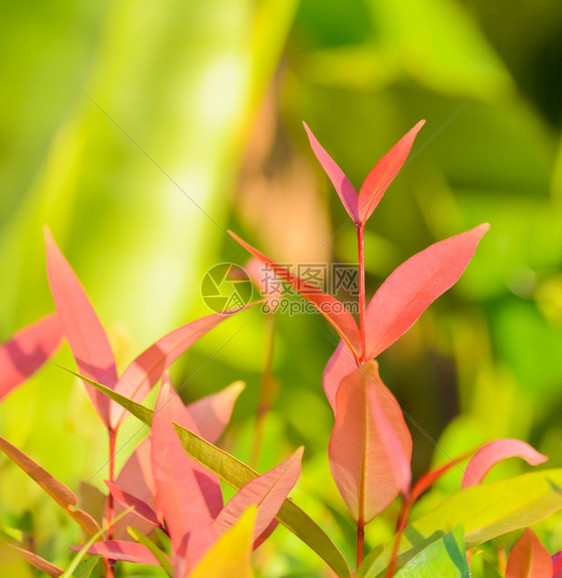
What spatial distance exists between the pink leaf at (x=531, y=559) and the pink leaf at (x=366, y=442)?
0.09 feet

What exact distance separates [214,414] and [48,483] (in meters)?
0.05

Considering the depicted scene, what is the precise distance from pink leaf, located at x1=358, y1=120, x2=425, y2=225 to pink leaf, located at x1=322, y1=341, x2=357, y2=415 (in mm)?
29

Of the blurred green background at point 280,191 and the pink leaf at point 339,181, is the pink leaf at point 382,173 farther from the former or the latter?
the blurred green background at point 280,191

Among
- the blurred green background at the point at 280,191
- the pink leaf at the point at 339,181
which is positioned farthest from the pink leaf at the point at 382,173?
the blurred green background at the point at 280,191

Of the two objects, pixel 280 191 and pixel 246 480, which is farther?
pixel 280 191

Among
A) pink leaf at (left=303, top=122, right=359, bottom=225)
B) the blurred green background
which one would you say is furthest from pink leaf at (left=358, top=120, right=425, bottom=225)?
the blurred green background

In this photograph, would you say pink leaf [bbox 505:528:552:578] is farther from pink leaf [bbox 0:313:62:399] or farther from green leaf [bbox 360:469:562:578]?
pink leaf [bbox 0:313:62:399]

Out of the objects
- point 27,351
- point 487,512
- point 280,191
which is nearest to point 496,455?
point 487,512

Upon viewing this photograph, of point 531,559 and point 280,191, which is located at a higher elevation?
point 280,191

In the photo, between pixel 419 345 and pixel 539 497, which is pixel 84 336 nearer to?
pixel 539 497

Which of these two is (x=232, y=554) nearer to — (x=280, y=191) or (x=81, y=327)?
(x=81, y=327)

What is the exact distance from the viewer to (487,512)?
0.43 feet

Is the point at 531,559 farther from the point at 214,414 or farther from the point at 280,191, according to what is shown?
the point at 280,191

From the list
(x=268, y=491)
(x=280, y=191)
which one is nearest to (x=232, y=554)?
(x=268, y=491)
